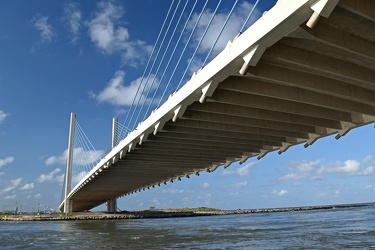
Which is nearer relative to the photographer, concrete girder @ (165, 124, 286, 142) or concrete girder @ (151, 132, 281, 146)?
concrete girder @ (165, 124, 286, 142)

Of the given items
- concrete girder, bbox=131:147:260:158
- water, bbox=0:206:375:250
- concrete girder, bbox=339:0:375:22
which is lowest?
water, bbox=0:206:375:250

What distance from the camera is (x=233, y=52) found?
11008mm

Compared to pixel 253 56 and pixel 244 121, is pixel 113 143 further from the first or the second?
pixel 253 56

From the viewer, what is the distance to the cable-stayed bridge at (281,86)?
9141 mm

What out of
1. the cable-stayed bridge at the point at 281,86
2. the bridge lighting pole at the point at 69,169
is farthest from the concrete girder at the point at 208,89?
the bridge lighting pole at the point at 69,169

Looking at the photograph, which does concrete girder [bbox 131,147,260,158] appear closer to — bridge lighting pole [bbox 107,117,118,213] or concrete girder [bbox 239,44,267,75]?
concrete girder [bbox 239,44,267,75]

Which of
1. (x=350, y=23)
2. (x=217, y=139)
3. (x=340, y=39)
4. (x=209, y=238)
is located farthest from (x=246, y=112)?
(x=209, y=238)

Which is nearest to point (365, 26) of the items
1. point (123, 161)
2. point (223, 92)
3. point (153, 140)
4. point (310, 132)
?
point (223, 92)

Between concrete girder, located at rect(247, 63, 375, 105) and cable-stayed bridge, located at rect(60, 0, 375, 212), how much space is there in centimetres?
3

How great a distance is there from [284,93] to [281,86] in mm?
282

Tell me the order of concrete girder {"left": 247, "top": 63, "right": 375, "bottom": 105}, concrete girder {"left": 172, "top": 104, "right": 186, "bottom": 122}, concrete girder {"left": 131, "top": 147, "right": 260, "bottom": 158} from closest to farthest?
1. concrete girder {"left": 247, "top": 63, "right": 375, "bottom": 105}
2. concrete girder {"left": 172, "top": 104, "right": 186, "bottom": 122}
3. concrete girder {"left": 131, "top": 147, "right": 260, "bottom": 158}

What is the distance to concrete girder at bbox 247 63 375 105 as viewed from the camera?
1190cm

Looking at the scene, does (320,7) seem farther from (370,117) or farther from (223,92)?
(370,117)

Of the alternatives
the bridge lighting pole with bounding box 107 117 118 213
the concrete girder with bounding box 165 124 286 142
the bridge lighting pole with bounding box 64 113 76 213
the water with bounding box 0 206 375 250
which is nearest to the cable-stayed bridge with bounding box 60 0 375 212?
the concrete girder with bounding box 165 124 286 142
